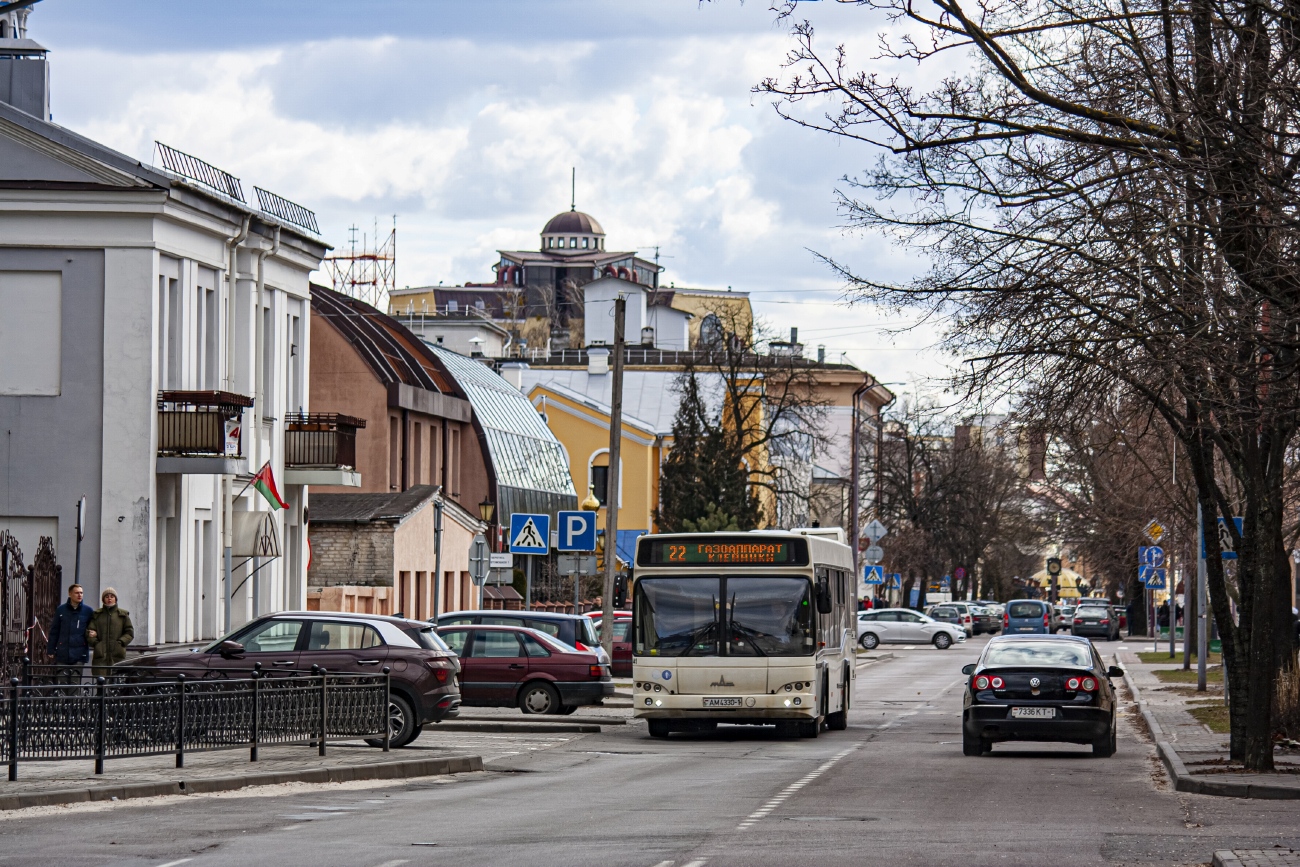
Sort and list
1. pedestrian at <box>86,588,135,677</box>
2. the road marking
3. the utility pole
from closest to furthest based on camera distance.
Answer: the road marking, pedestrian at <box>86,588,135,677</box>, the utility pole

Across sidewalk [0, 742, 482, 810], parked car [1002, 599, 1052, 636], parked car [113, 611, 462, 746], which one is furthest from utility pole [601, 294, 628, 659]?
parked car [1002, 599, 1052, 636]

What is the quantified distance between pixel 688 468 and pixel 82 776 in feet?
177

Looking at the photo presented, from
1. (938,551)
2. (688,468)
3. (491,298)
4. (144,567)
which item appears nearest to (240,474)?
(144,567)

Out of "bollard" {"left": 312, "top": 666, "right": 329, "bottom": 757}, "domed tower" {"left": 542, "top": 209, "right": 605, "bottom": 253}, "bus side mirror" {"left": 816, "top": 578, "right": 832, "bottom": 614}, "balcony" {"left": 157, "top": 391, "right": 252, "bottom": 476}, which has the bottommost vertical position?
"bollard" {"left": 312, "top": 666, "right": 329, "bottom": 757}

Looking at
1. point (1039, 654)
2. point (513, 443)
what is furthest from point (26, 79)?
point (513, 443)

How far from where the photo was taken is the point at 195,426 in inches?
1194

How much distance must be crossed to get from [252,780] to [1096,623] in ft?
199

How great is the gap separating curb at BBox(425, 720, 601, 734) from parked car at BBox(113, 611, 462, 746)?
4.22 metres

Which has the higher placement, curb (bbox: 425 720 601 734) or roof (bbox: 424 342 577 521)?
roof (bbox: 424 342 577 521)

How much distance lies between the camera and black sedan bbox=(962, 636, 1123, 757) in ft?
73.9

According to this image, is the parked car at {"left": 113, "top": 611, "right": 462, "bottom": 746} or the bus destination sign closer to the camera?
the parked car at {"left": 113, "top": 611, "right": 462, "bottom": 746}

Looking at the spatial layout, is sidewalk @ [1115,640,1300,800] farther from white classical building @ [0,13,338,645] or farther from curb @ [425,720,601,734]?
white classical building @ [0,13,338,645]

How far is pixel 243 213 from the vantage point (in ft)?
109

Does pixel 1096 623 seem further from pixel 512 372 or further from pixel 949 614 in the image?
pixel 512 372
